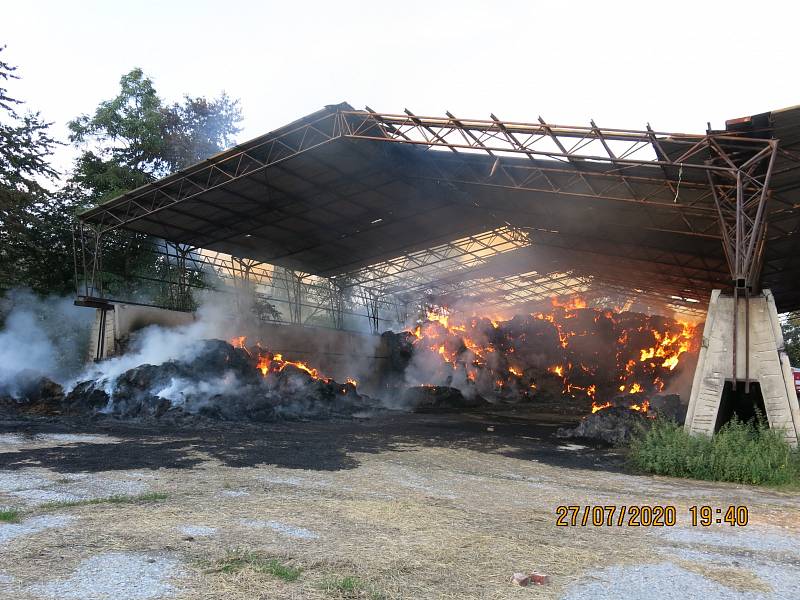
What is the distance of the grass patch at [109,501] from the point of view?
6374 millimetres

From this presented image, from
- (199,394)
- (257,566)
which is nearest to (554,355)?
(199,394)

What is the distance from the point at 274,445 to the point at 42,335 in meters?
15.7

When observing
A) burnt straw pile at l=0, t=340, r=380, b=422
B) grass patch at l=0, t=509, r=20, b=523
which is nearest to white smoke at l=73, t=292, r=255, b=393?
burnt straw pile at l=0, t=340, r=380, b=422

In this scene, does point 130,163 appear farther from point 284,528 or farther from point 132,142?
point 284,528

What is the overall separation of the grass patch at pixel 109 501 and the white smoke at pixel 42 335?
16818mm

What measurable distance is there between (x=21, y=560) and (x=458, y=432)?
13.3 meters

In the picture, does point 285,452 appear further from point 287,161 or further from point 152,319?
point 152,319

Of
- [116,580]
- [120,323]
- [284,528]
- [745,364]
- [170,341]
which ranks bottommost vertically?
[284,528]

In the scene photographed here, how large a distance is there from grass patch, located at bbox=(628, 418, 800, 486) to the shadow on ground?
3.03 feet

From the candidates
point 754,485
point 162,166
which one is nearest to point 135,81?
point 162,166

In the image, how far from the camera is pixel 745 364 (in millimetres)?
11477

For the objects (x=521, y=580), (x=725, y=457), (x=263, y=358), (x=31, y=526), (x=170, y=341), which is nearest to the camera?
(x=521, y=580)

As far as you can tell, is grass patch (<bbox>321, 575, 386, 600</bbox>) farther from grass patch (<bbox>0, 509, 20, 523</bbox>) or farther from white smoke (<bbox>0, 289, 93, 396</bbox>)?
white smoke (<bbox>0, 289, 93, 396</bbox>)

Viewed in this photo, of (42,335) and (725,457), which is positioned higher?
(42,335)
